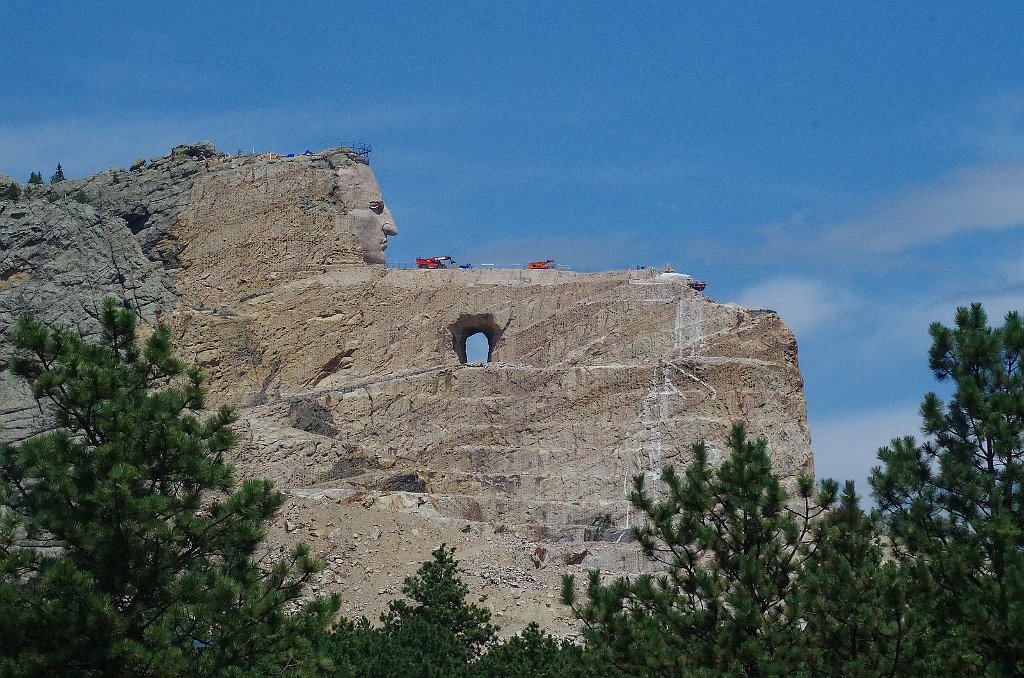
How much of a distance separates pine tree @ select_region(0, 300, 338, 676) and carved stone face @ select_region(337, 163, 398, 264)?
48978mm

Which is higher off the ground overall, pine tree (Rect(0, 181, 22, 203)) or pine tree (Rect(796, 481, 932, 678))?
Answer: pine tree (Rect(0, 181, 22, 203))

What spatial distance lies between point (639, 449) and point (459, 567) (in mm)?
10177

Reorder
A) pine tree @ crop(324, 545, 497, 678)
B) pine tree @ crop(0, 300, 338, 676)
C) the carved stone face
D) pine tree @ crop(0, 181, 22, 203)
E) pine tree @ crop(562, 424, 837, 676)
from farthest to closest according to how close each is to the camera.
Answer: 1. pine tree @ crop(0, 181, 22, 203)
2. the carved stone face
3. pine tree @ crop(324, 545, 497, 678)
4. pine tree @ crop(562, 424, 837, 676)
5. pine tree @ crop(0, 300, 338, 676)

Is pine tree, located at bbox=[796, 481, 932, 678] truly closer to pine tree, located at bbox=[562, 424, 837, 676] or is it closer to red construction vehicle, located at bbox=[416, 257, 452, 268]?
pine tree, located at bbox=[562, 424, 837, 676]

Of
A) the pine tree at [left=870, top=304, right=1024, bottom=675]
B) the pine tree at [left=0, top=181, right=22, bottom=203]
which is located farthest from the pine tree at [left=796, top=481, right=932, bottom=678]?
the pine tree at [left=0, top=181, right=22, bottom=203]

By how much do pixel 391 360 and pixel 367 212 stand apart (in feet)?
22.9

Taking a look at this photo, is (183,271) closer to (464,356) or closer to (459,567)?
(464,356)

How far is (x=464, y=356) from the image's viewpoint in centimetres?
8381

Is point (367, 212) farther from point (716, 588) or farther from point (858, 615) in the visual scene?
point (858, 615)

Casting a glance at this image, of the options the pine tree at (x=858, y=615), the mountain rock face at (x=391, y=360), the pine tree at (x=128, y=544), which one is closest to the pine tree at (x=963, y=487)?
the pine tree at (x=858, y=615)

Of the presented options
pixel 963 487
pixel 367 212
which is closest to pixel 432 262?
pixel 367 212

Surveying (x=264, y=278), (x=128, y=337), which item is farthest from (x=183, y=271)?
(x=128, y=337)

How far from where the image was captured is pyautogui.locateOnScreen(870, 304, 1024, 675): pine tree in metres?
35.5

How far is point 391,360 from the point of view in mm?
81875
